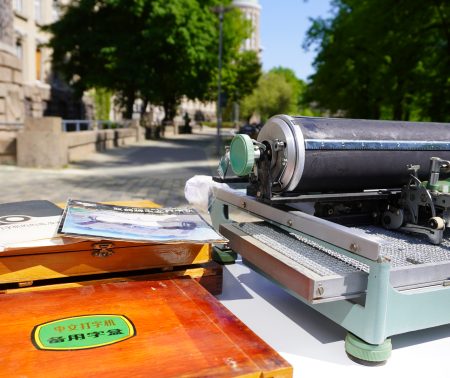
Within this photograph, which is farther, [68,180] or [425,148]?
[68,180]

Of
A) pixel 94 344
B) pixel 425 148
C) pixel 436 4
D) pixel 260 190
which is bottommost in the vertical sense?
pixel 94 344

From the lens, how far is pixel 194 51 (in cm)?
2453

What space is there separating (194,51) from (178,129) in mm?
17150

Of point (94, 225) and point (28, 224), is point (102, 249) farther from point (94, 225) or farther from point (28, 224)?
point (28, 224)

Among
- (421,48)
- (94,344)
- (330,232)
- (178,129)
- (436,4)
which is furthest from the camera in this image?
(178,129)

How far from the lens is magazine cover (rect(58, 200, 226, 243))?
150cm

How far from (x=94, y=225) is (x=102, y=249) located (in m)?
0.11

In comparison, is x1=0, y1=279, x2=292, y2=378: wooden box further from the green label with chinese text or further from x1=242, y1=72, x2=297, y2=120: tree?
x1=242, y1=72, x2=297, y2=120: tree

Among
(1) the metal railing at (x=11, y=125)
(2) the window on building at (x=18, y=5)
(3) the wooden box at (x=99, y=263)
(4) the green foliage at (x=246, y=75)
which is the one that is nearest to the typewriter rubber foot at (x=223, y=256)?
(3) the wooden box at (x=99, y=263)

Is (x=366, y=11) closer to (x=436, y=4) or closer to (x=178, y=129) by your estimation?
(x=436, y=4)

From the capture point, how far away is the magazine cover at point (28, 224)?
1.44 meters

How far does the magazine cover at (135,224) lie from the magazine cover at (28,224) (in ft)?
0.19

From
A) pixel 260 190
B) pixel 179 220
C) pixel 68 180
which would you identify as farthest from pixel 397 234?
pixel 68 180

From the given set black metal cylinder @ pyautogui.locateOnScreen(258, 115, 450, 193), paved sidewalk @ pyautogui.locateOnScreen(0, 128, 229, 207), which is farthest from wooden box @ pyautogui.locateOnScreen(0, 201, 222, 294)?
paved sidewalk @ pyautogui.locateOnScreen(0, 128, 229, 207)
